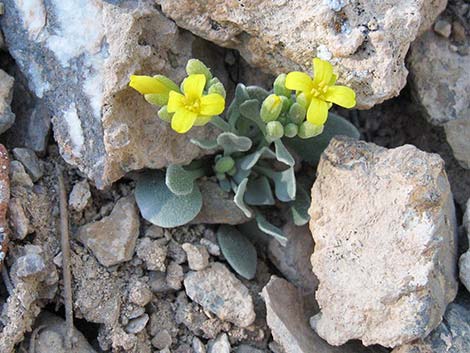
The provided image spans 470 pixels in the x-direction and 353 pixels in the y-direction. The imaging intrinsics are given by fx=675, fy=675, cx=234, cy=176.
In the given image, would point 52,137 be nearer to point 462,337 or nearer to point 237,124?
point 237,124

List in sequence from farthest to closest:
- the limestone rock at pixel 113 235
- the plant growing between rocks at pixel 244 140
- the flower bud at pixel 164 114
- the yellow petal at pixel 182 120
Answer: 1. the limestone rock at pixel 113 235
2. the flower bud at pixel 164 114
3. the plant growing between rocks at pixel 244 140
4. the yellow petal at pixel 182 120

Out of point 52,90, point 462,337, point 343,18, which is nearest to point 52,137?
point 52,90

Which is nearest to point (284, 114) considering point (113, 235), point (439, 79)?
point (439, 79)

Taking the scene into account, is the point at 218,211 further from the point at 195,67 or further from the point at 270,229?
the point at 195,67

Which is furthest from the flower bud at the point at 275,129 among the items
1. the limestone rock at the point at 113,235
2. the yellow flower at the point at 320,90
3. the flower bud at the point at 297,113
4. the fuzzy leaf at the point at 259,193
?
the limestone rock at the point at 113,235

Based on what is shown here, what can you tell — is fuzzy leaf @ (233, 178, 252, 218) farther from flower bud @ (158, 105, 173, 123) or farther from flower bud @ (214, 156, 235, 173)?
flower bud @ (158, 105, 173, 123)

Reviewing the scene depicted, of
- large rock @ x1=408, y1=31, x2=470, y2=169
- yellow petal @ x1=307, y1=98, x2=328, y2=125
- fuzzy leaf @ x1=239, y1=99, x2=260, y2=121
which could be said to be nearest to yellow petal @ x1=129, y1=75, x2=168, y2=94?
fuzzy leaf @ x1=239, y1=99, x2=260, y2=121

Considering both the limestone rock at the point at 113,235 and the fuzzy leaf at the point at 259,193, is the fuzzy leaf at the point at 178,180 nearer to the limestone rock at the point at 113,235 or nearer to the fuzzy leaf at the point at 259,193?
the limestone rock at the point at 113,235
